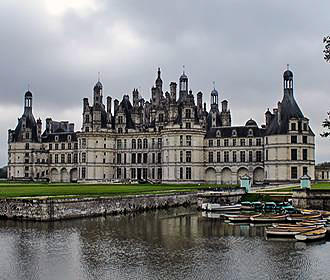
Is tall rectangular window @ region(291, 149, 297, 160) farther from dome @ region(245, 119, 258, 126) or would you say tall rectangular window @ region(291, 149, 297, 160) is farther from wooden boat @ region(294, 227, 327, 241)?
wooden boat @ region(294, 227, 327, 241)

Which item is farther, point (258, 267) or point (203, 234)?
point (203, 234)

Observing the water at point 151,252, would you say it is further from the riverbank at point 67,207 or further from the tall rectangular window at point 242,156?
the tall rectangular window at point 242,156

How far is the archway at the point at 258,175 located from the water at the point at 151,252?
121 ft

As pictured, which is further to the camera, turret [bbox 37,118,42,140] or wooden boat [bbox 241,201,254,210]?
turret [bbox 37,118,42,140]

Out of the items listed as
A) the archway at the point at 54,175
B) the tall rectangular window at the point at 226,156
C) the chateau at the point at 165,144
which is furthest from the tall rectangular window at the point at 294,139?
the archway at the point at 54,175

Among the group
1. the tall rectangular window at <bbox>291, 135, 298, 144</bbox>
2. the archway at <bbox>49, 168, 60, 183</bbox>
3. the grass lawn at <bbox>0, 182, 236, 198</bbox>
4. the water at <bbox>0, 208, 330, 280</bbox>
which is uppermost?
the tall rectangular window at <bbox>291, 135, 298, 144</bbox>

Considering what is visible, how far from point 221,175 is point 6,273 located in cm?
5325

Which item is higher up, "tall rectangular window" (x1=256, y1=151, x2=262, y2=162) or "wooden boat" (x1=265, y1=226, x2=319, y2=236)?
"tall rectangular window" (x1=256, y1=151, x2=262, y2=162)

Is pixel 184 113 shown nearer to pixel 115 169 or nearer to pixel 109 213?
pixel 115 169

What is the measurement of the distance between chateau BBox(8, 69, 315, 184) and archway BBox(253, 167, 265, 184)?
5.3 inches

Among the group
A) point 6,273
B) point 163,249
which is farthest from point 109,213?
point 6,273

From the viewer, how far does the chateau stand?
64750 mm

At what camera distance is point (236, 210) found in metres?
41.0

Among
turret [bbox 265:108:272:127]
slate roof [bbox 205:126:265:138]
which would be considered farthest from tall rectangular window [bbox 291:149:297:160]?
turret [bbox 265:108:272:127]
